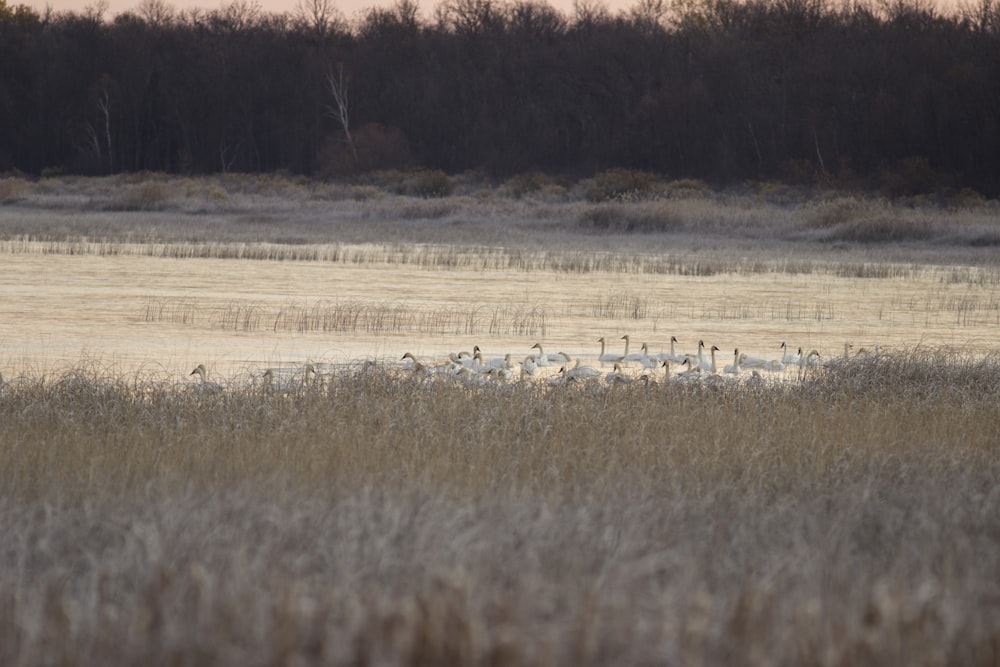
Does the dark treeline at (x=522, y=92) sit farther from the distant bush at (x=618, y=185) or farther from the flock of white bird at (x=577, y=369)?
the flock of white bird at (x=577, y=369)

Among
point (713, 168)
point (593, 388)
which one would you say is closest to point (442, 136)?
point (713, 168)

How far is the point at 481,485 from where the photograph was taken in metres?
7.39

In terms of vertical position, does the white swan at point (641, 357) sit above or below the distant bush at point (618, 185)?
below

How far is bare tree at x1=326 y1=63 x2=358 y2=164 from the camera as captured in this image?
5900 centimetres

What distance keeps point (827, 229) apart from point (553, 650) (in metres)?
31.6

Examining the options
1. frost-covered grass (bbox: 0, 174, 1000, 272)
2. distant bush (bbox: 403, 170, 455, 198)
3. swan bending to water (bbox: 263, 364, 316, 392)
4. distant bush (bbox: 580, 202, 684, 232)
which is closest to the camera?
swan bending to water (bbox: 263, 364, 316, 392)

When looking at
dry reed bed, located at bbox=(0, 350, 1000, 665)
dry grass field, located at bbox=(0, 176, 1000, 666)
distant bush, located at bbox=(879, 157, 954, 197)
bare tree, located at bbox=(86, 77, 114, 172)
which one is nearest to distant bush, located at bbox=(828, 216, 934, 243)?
distant bush, located at bbox=(879, 157, 954, 197)

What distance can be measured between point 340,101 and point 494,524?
56271mm

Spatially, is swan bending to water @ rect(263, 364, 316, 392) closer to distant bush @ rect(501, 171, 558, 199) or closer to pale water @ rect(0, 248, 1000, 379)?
pale water @ rect(0, 248, 1000, 379)

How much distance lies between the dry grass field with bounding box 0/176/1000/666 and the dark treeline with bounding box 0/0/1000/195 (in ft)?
94.4

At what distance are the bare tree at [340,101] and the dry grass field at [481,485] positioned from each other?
127 ft

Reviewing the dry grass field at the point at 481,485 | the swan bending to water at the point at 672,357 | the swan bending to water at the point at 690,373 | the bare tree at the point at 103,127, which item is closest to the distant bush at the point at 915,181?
the dry grass field at the point at 481,485

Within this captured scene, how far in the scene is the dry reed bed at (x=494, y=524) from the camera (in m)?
4.39

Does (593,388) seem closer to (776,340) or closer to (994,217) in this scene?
(776,340)
